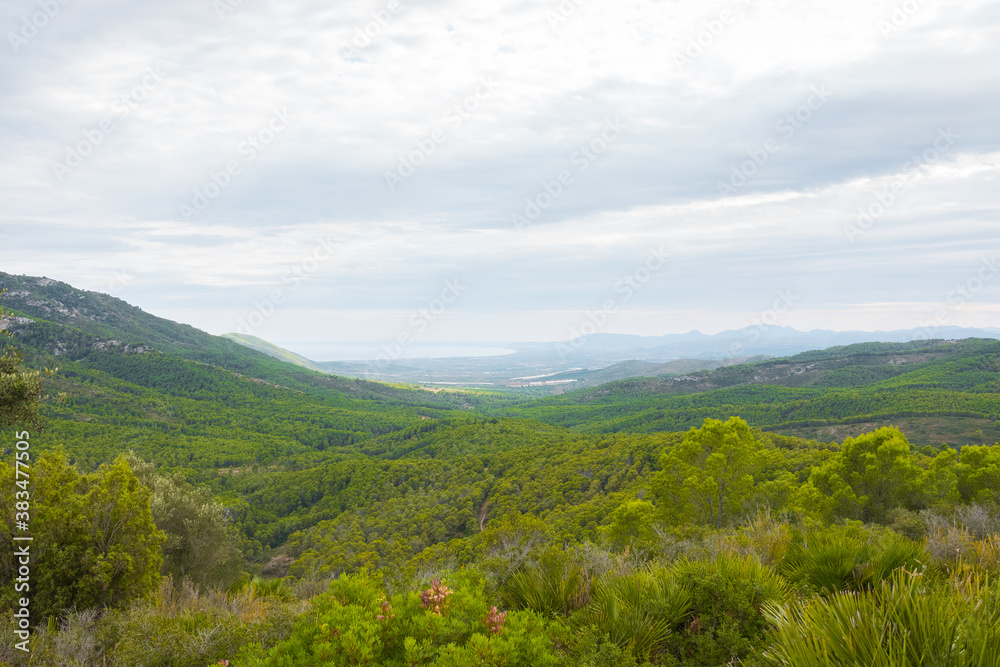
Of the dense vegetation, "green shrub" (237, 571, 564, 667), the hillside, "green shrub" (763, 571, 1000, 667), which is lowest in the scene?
the hillside

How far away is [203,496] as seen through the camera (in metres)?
26.1

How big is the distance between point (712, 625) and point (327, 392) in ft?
641

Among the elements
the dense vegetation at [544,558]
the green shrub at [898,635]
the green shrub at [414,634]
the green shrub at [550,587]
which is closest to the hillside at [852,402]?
the dense vegetation at [544,558]

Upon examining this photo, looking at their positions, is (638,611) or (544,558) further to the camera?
(544,558)

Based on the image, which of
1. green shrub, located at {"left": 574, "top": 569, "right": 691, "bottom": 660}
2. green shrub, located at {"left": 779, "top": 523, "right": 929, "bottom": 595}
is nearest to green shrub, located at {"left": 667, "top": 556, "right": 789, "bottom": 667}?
green shrub, located at {"left": 574, "top": 569, "right": 691, "bottom": 660}

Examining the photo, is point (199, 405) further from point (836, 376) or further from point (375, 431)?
point (836, 376)

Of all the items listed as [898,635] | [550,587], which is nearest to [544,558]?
[550,587]

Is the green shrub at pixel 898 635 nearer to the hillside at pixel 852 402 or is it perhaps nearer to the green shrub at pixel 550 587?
the green shrub at pixel 550 587

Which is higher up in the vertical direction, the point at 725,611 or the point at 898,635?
the point at 898,635

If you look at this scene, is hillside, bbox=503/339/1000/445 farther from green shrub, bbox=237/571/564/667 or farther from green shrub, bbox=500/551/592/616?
green shrub, bbox=237/571/564/667

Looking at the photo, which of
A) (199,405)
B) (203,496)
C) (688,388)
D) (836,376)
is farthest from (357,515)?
(836,376)

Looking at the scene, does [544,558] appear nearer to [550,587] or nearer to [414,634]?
[550,587]

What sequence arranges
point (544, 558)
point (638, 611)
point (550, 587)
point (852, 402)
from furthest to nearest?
1. point (852, 402)
2. point (544, 558)
3. point (550, 587)
4. point (638, 611)

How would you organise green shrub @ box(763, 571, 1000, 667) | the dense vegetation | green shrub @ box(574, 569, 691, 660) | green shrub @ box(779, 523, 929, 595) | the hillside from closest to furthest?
green shrub @ box(763, 571, 1000, 667) < the dense vegetation < green shrub @ box(574, 569, 691, 660) < green shrub @ box(779, 523, 929, 595) < the hillside
